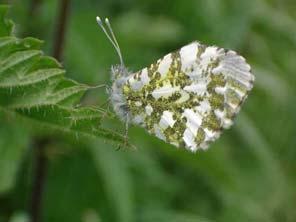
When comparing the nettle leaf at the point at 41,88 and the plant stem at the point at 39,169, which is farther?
Answer: the plant stem at the point at 39,169

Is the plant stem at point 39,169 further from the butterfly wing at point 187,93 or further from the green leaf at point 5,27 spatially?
the green leaf at point 5,27

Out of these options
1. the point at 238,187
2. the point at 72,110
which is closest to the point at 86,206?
the point at 238,187

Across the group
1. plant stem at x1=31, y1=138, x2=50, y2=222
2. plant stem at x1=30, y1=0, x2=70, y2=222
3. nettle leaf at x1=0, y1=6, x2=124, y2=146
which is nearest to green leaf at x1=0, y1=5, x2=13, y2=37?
nettle leaf at x1=0, y1=6, x2=124, y2=146

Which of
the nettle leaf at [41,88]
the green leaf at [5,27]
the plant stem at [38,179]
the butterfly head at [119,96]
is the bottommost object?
the plant stem at [38,179]

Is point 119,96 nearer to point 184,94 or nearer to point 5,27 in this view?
point 184,94

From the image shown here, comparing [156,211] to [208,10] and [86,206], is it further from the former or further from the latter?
[208,10]

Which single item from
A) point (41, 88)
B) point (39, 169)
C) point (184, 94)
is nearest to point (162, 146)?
point (39, 169)

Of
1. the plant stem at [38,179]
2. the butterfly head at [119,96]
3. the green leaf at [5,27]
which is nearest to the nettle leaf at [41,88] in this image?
the green leaf at [5,27]
